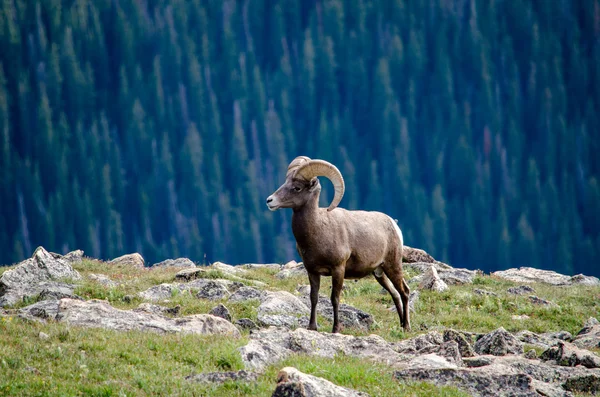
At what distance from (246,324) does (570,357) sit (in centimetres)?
685

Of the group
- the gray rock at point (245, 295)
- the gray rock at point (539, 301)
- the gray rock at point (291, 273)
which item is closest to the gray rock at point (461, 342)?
the gray rock at point (245, 295)

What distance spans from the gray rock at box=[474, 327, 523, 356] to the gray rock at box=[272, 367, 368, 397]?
15.8 feet

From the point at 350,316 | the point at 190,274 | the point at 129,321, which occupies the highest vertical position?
the point at 129,321

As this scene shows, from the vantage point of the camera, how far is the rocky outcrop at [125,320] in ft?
45.5

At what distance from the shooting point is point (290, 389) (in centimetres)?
911

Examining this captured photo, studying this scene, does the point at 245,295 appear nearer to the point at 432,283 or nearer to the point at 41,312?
the point at 41,312

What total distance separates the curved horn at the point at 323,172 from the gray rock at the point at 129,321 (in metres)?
3.88

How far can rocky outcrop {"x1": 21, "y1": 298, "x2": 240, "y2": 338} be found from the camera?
547 inches

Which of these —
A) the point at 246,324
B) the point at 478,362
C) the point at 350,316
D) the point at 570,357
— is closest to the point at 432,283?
the point at 350,316

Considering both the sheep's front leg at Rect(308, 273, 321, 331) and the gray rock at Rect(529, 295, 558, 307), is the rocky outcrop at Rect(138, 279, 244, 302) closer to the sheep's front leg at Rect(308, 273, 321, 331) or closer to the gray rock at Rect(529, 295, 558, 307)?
the sheep's front leg at Rect(308, 273, 321, 331)

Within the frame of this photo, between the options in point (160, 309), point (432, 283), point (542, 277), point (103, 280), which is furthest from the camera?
point (542, 277)

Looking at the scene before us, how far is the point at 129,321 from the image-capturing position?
14.1 metres

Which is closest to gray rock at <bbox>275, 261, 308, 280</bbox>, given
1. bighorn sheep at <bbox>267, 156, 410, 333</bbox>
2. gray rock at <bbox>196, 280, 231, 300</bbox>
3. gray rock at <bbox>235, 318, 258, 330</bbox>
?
gray rock at <bbox>196, 280, 231, 300</bbox>

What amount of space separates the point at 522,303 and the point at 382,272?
661cm
